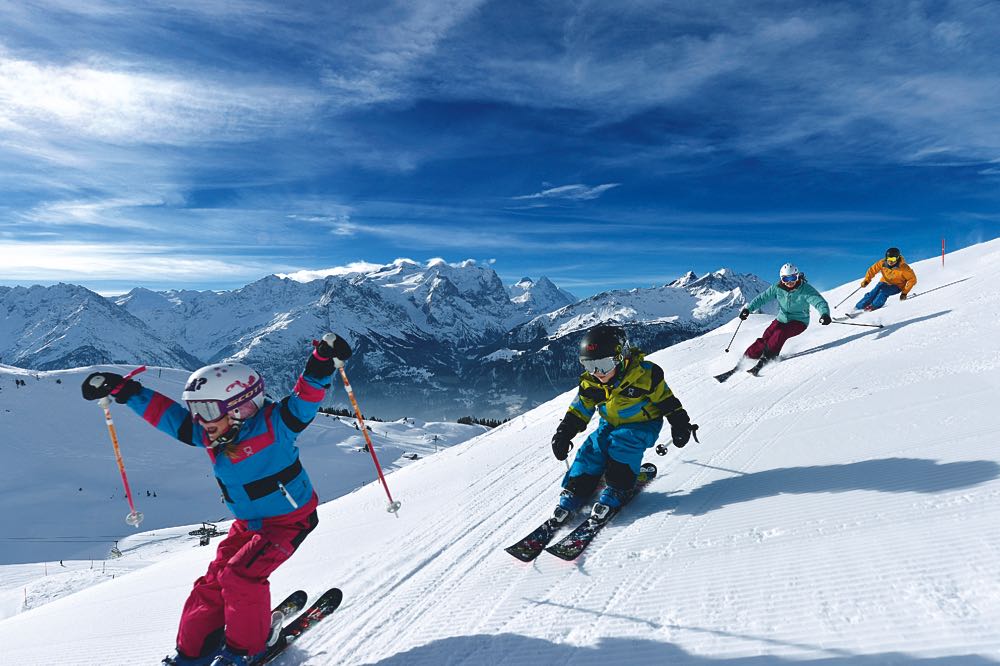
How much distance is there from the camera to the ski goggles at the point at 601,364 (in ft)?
18.3

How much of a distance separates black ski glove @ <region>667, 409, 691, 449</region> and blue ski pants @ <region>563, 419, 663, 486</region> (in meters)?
0.15

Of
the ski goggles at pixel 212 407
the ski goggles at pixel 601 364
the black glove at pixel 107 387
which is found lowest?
the ski goggles at pixel 601 364

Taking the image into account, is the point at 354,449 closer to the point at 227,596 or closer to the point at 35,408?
the point at 35,408

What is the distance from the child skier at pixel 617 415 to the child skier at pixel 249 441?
2.61 metres

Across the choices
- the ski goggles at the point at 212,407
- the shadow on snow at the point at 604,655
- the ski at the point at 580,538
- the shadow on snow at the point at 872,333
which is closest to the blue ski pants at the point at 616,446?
the ski at the point at 580,538

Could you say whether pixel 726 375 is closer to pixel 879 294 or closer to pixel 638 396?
pixel 638 396

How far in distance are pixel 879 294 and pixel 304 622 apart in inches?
680

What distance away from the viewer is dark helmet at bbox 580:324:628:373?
561cm

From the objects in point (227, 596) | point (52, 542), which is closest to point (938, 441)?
point (227, 596)

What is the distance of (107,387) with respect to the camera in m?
4.52

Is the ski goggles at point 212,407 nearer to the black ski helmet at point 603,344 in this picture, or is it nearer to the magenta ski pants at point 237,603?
the magenta ski pants at point 237,603

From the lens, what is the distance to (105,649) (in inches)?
196

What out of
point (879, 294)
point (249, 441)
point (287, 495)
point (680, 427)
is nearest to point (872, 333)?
point (879, 294)

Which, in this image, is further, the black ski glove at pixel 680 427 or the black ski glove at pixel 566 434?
the black ski glove at pixel 566 434
